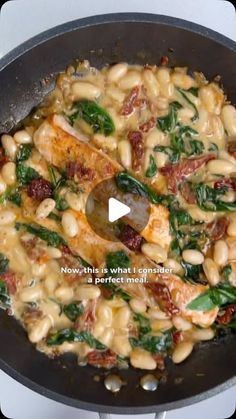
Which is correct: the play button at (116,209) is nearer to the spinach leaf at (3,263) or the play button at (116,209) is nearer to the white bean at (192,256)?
the white bean at (192,256)

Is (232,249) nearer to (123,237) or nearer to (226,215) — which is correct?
(226,215)

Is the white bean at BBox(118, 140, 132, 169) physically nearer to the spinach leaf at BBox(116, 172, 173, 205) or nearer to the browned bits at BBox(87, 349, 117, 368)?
the spinach leaf at BBox(116, 172, 173, 205)

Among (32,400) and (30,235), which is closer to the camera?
(30,235)

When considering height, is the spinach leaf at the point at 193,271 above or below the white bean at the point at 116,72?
below

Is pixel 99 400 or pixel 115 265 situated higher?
pixel 115 265

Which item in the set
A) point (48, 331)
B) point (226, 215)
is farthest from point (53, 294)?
point (226, 215)

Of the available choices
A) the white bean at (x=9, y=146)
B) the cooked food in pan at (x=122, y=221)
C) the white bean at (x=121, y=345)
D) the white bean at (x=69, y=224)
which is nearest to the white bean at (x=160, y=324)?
the cooked food in pan at (x=122, y=221)
